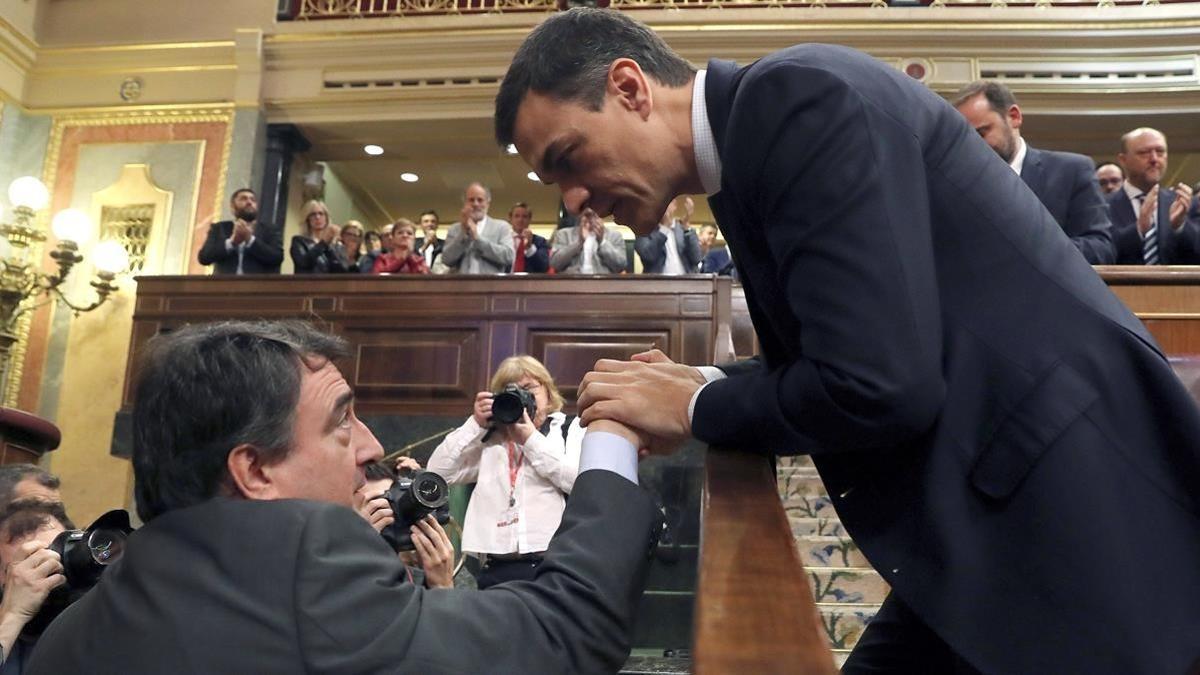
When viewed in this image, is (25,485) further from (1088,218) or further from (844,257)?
(1088,218)

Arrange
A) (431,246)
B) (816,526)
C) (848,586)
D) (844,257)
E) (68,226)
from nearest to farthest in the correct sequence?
(844,257) < (848,586) < (816,526) < (68,226) < (431,246)

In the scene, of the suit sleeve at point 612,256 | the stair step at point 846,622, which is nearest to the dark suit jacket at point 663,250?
the suit sleeve at point 612,256

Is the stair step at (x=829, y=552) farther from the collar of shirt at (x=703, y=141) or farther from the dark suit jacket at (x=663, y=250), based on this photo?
the dark suit jacket at (x=663, y=250)

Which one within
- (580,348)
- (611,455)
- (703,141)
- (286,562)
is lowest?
(286,562)

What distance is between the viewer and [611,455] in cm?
108

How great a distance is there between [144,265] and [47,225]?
3.08ft

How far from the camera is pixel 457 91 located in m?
8.28

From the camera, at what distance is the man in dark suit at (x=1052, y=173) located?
298 cm

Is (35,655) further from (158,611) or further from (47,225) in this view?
(47,225)

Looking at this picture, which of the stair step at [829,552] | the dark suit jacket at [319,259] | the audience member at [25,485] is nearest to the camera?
the audience member at [25,485]

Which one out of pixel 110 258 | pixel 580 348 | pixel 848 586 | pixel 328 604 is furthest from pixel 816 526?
pixel 110 258

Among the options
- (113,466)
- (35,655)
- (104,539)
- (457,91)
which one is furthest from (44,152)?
(35,655)

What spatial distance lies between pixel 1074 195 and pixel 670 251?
3.28 meters

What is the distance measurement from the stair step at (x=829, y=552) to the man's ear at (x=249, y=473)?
8.20 ft
